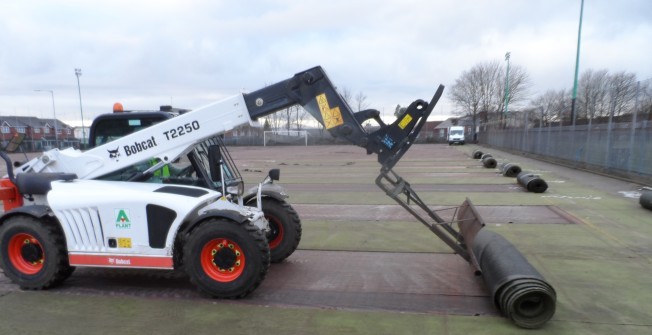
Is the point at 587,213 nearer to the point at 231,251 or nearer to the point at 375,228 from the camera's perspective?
the point at 375,228

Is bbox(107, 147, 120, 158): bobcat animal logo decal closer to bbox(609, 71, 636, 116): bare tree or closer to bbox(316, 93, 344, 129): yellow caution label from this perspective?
bbox(316, 93, 344, 129): yellow caution label

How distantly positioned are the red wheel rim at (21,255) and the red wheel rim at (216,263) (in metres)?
1.95

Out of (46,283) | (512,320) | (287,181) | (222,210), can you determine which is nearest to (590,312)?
(512,320)

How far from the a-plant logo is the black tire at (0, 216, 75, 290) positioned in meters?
0.80

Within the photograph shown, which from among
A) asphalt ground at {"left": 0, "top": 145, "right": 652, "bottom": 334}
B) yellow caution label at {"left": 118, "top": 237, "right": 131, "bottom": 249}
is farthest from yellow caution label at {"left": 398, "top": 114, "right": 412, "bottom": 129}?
yellow caution label at {"left": 118, "top": 237, "right": 131, "bottom": 249}

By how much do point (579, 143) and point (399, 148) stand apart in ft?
58.9

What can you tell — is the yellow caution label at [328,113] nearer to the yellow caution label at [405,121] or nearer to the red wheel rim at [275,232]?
the yellow caution label at [405,121]

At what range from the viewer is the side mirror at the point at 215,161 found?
5113 millimetres

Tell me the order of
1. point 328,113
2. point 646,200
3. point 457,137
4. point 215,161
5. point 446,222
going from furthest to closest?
1. point 457,137
2. point 646,200
3. point 446,222
4. point 215,161
5. point 328,113

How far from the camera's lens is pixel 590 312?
4.28 meters

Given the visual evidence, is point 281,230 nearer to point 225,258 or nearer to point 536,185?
point 225,258

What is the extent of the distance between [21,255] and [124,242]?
1.35m

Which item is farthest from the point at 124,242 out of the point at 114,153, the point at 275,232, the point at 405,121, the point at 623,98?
the point at 623,98

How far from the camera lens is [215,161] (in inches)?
204
